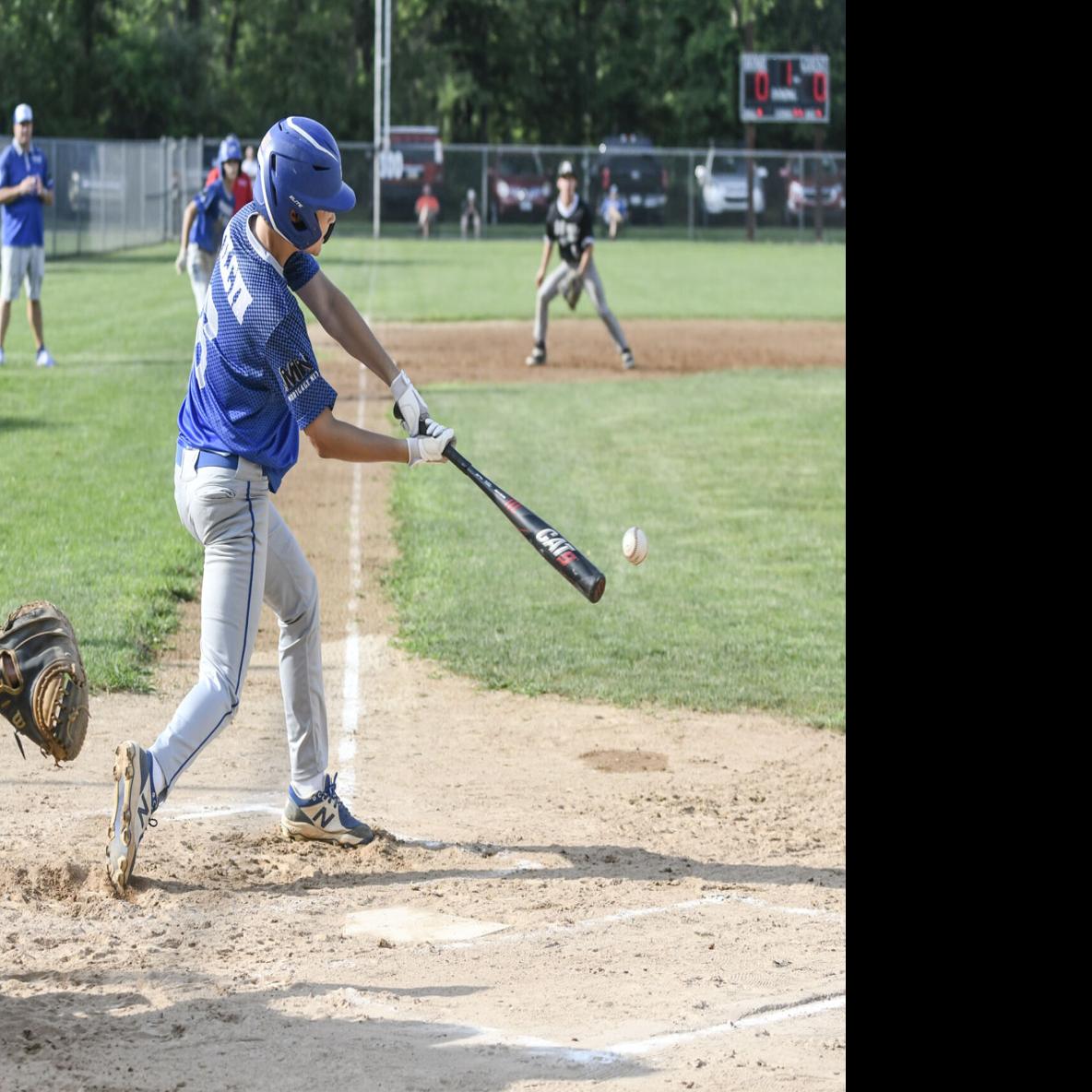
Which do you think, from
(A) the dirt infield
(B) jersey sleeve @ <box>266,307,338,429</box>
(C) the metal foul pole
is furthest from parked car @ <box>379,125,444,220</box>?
(B) jersey sleeve @ <box>266,307,338,429</box>

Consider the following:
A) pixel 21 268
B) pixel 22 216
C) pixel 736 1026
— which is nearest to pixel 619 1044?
pixel 736 1026

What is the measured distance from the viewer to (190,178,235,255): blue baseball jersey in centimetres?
1875

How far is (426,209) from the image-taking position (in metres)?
52.5

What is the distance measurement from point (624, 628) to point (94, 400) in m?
8.35

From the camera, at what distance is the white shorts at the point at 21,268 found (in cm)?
1738

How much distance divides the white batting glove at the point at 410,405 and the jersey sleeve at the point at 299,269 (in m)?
0.44

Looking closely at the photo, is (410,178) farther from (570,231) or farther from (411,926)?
(411,926)

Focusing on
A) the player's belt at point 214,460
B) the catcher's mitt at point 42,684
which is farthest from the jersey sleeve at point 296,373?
the catcher's mitt at point 42,684

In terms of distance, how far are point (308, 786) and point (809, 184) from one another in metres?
55.0

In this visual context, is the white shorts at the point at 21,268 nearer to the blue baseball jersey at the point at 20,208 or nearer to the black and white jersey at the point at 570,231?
the blue baseball jersey at the point at 20,208
